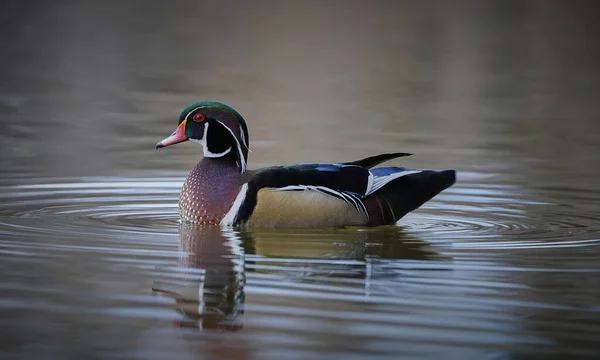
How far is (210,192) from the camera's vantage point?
9172 millimetres

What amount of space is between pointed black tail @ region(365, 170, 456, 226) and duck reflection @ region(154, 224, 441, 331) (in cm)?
10

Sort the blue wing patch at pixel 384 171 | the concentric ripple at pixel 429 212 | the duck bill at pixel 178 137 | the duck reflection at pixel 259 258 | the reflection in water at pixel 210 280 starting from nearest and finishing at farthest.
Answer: the reflection in water at pixel 210 280, the duck reflection at pixel 259 258, the concentric ripple at pixel 429 212, the duck bill at pixel 178 137, the blue wing patch at pixel 384 171

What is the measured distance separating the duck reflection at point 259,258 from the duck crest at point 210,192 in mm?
93

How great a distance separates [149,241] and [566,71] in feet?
52.8

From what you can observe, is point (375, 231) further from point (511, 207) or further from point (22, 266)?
point (22, 266)

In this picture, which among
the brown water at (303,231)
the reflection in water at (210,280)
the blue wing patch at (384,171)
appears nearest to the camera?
the brown water at (303,231)

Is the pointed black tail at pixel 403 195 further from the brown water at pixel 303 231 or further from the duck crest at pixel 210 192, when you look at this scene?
the duck crest at pixel 210 192

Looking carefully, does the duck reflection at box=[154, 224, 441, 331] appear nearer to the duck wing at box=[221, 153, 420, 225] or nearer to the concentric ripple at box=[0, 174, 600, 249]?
the duck wing at box=[221, 153, 420, 225]

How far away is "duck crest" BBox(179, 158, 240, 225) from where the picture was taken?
29.9 feet

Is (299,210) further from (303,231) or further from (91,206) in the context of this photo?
(91,206)

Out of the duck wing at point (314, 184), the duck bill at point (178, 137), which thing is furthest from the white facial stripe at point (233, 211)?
the duck bill at point (178, 137)

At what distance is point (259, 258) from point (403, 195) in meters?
1.91

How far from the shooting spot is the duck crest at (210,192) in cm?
912

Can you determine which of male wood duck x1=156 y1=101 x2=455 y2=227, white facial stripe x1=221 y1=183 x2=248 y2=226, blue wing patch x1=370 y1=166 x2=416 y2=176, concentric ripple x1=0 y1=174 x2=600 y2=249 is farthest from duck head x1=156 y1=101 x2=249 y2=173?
blue wing patch x1=370 y1=166 x2=416 y2=176
